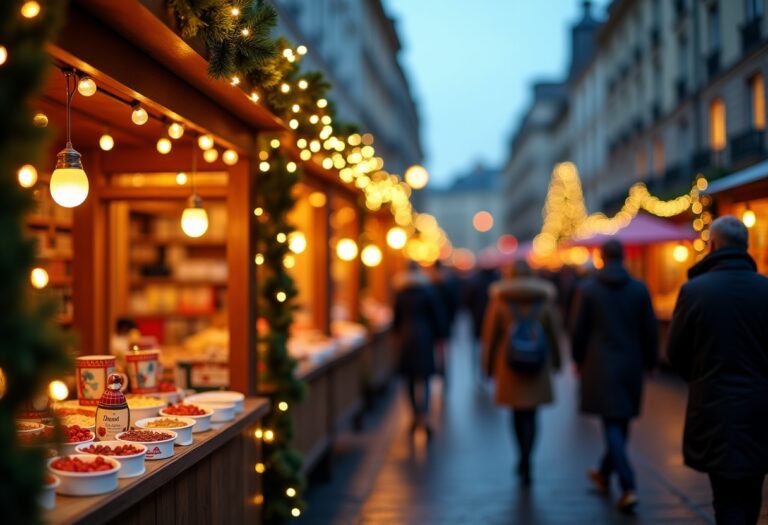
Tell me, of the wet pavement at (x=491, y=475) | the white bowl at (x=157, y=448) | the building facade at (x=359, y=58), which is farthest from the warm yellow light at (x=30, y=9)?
the building facade at (x=359, y=58)

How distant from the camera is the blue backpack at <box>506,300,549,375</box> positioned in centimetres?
863

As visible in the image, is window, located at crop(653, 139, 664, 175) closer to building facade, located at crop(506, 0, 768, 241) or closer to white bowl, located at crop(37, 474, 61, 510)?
building facade, located at crop(506, 0, 768, 241)

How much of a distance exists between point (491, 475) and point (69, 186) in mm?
6118

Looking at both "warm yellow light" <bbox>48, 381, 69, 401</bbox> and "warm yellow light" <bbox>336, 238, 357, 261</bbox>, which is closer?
"warm yellow light" <bbox>48, 381, 69, 401</bbox>

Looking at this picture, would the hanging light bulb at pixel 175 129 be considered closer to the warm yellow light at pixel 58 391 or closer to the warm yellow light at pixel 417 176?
the warm yellow light at pixel 58 391

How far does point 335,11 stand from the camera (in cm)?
2198

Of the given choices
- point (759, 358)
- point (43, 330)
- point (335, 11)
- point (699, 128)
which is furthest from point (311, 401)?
point (699, 128)

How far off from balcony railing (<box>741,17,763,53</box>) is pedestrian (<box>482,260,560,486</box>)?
12.8 m

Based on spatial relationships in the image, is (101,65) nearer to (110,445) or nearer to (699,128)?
(110,445)

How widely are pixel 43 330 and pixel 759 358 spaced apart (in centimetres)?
406

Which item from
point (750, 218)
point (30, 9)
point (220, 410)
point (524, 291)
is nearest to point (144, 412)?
point (220, 410)

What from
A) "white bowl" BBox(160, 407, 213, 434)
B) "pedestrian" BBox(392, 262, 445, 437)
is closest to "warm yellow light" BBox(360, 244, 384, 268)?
"pedestrian" BBox(392, 262, 445, 437)

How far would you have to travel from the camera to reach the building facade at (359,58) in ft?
57.3

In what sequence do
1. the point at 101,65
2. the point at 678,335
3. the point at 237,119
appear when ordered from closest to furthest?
the point at 101,65 < the point at 678,335 < the point at 237,119
